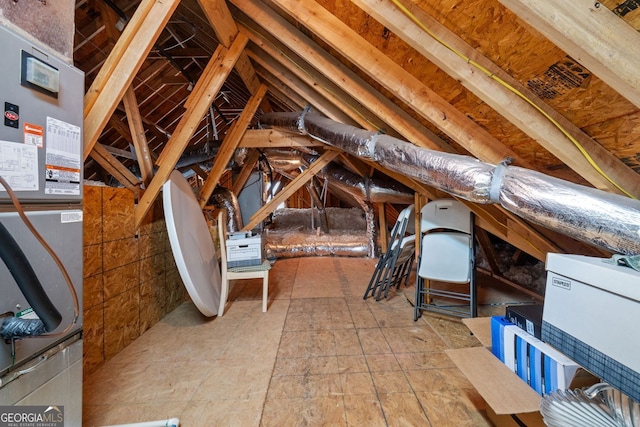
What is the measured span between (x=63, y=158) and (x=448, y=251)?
2740 mm

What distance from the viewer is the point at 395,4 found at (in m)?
1.19

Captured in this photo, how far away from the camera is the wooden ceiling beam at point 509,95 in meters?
1.21

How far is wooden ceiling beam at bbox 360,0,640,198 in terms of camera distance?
3.98ft

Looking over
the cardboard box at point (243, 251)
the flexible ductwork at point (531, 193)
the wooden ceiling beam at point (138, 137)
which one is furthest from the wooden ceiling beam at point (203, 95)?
the flexible ductwork at point (531, 193)

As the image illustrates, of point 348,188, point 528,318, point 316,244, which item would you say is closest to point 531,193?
point 528,318

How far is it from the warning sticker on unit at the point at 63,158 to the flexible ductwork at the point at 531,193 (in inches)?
69.2

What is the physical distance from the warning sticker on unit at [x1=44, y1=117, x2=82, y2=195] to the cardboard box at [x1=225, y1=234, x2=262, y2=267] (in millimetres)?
1778

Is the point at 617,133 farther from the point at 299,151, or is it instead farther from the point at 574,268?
the point at 299,151

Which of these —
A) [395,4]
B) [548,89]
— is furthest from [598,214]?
[395,4]

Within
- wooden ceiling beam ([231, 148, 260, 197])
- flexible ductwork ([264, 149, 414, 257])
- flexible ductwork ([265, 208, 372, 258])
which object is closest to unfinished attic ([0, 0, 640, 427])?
flexible ductwork ([264, 149, 414, 257])

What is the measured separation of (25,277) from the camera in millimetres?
708

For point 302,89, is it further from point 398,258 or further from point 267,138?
point 398,258

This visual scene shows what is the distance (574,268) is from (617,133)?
601 mm

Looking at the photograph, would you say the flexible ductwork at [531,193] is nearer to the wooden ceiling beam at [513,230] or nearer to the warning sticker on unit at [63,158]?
the wooden ceiling beam at [513,230]
